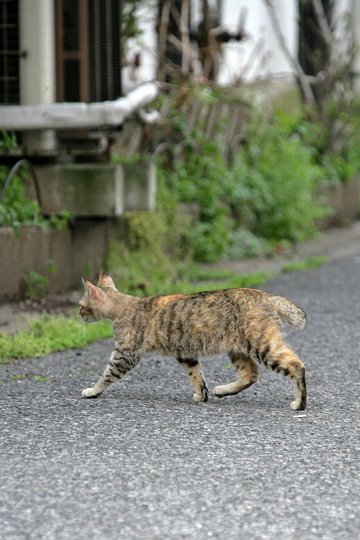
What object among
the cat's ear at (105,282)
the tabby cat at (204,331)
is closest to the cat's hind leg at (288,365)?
the tabby cat at (204,331)

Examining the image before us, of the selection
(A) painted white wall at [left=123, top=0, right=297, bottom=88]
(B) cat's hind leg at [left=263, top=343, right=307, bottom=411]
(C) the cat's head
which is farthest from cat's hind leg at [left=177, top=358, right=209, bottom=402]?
(A) painted white wall at [left=123, top=0, right=297, bottom=88]

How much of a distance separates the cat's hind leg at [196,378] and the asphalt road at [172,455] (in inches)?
3.6

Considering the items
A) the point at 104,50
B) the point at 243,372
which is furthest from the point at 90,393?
the point at 104,50

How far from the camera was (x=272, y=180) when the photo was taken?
14.2m

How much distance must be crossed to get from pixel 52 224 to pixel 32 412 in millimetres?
4147

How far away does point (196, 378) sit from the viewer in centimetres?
669

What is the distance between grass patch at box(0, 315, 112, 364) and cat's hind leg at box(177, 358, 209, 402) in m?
1.15

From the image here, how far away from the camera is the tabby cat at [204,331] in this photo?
6.36m

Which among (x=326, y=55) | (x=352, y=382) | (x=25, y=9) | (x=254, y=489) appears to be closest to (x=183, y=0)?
(x=326, y=55)

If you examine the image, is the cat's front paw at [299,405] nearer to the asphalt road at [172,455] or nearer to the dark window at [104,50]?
the asphalt road at [172,455]

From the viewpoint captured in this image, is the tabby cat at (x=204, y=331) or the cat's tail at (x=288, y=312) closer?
the tabby cat at (x=204, y=331)

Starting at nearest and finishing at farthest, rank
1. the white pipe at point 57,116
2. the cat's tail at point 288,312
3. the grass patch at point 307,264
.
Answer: the cat's tail at point 288,312 → the white pipe at point 57,116 → the grass patch at point 307,264

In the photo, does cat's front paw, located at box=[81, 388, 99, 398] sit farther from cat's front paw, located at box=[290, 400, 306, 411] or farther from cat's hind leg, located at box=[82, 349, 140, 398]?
cat's front paw, located at box=[290, 400, 306, 411]

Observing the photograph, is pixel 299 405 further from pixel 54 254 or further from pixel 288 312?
pixel 54 254
